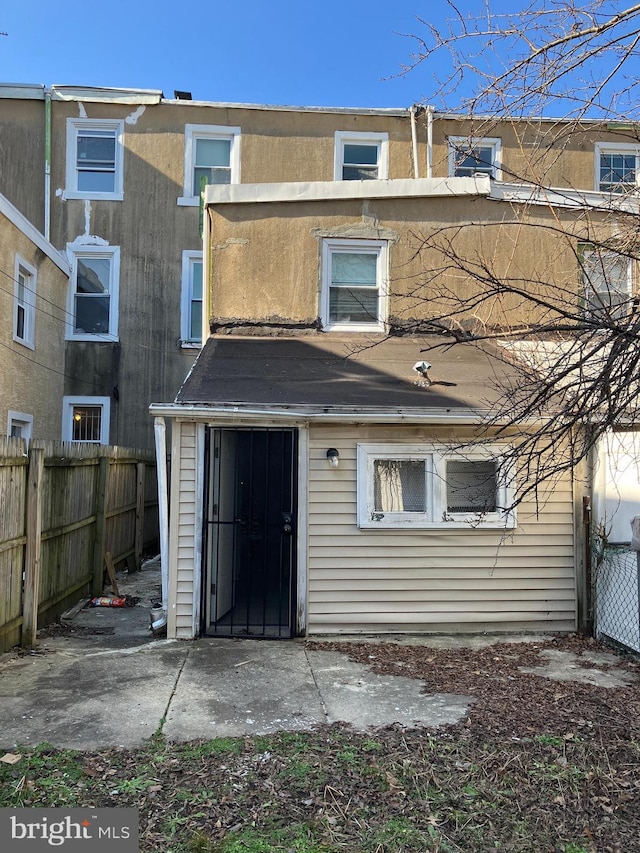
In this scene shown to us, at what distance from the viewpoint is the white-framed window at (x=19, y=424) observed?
10.9 m

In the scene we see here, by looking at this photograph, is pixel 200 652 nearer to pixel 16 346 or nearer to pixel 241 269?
pixel 241 269

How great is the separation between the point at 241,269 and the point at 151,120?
686cm

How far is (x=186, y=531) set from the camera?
660cm

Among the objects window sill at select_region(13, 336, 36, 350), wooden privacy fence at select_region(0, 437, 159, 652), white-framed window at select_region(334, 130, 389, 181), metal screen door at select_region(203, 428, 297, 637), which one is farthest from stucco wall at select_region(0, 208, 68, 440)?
white-framed window at select_region(334, 130, 389, 181)

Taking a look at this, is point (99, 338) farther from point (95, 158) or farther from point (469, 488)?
point (469, 488)

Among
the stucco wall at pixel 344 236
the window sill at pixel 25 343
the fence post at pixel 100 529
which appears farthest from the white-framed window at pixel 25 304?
the stucco wall at pixel 344 236

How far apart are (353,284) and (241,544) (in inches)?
155

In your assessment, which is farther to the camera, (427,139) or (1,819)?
(427,139)

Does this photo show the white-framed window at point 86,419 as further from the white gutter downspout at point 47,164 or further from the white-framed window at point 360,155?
the white-framed window at point 360,155

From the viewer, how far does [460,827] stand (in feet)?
10.4

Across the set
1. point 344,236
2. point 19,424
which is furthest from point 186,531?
point 19,424

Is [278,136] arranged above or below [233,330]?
above

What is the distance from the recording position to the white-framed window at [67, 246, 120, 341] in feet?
44.6

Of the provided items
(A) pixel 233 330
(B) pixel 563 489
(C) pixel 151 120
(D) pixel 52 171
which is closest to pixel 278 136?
(C) pixel 151 120
